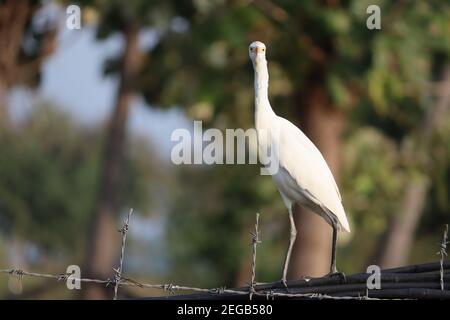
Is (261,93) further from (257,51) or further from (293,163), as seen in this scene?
(293,163)

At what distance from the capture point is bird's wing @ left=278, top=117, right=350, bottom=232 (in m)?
6.51

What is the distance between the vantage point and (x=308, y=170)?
6574 millimetres

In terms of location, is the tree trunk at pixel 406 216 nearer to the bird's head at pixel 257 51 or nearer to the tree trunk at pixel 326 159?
the tree trunk at pixel 326 159

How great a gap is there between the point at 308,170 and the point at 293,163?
108mm

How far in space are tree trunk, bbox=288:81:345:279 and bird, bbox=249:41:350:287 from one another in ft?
25.7

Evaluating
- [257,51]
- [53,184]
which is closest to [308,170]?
[257,51]

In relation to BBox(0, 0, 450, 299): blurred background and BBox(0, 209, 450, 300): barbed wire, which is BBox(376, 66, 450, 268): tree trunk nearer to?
BBox(0, 0, 450, 299): blurred background

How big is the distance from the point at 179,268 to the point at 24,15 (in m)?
15.8

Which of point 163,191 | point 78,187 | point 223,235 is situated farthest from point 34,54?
point 163,191

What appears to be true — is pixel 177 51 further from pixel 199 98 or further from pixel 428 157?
pixel 428 157

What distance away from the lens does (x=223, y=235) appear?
83.3ft

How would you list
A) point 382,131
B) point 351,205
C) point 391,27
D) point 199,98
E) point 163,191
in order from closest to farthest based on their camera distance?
point 391,27
point 199,98
point 351,205
point 382,131
point 163,191

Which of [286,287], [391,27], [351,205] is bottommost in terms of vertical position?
[286,287]

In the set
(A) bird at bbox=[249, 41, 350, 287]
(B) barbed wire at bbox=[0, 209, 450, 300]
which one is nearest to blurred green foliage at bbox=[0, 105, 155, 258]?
(A) bird at bbox=[249, 41, 350, 287]
